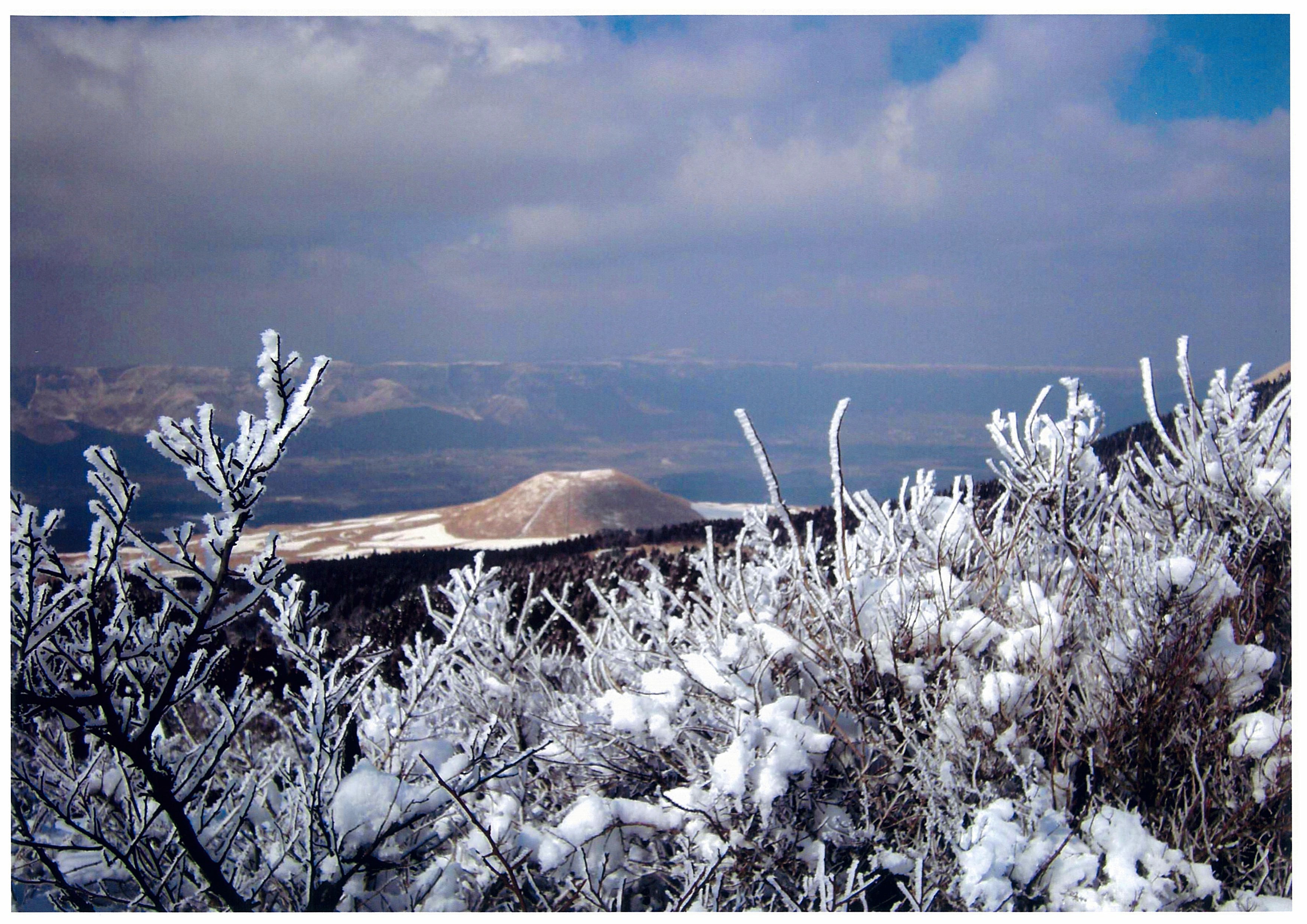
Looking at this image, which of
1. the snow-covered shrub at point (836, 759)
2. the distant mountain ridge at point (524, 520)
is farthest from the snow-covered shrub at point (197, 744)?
the distant mountain ridge at point (524, 520)

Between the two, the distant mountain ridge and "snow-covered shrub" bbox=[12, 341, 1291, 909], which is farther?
the distant mountain ridge

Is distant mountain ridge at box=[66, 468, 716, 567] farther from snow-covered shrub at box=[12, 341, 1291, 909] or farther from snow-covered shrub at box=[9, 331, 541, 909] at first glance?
snow-covered shrub at box=[9, 331, 541, 909]

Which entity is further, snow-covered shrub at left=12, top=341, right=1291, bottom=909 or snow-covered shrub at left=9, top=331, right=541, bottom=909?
snow-covered shrub at left=12, top=341, right=1291, bottom=909

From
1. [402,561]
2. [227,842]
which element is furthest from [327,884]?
[402,561]

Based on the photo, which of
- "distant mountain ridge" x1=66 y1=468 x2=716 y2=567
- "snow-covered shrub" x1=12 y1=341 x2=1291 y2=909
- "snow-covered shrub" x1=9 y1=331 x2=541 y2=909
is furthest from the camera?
"distant mountain ridge" x1=66 y1=468 x2=716 y2=567

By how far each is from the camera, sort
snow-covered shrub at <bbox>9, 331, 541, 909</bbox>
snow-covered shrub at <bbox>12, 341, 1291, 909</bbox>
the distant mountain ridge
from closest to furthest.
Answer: snow-covered shrub at <bbox>9, 331, 541, 909</bbox> < snow-covered shrub at <bbox>12, 341, 1291, 909</bbox> < the distant mountain ridge

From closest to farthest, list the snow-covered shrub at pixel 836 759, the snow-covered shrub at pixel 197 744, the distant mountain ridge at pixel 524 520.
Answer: the snow-covered shrub at pixel 197 744, the snow-covered shrub at pixel 836 759, the distant mountain ridge at pixel 524 520

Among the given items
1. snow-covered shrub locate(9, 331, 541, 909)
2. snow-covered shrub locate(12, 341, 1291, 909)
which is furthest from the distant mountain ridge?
snow-covered shrub locate(9, 331, 541, 909)

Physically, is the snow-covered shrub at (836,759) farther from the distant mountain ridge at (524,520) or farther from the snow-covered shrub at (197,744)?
the distant mountain ridge at (524,520)

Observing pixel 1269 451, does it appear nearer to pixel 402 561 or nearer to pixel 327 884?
pixel 327 884
